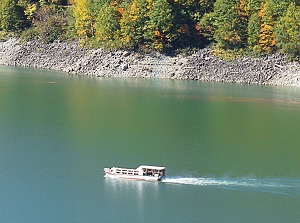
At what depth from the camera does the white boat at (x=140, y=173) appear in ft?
95.6

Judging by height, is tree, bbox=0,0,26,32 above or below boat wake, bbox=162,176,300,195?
above

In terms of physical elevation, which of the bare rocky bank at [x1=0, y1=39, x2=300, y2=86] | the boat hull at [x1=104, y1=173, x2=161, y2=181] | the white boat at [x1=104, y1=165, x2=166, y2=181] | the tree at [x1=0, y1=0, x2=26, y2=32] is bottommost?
the boat hull at [x1=104, y1=173, x2=161, y2=181]

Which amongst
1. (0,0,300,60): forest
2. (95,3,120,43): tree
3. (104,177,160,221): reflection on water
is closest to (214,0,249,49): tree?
(0,0,300,60): forest

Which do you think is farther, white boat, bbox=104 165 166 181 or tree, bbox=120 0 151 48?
tree, bbox=120 0 151 48

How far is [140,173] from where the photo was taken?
96.3ft

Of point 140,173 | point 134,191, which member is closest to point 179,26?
point 140,173

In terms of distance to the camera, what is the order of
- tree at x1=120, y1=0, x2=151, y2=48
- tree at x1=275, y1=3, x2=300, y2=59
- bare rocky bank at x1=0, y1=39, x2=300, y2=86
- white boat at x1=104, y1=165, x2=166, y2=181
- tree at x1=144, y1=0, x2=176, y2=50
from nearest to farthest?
white boat at x1=104, y1=165, x2=166, y2=181, tree at x1=275, y1=3, x2=300, y2=59, bare rocky bank at x1=0, y1=39, x2=300, y2=86, tree at x1=144, y1=0, x2=176, y2=50, tree at x1=120, y1=0, x2=151, y2=48

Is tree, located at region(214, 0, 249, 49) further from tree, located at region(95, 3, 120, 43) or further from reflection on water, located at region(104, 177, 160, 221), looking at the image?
reflection on water, located at region(104, 177, 160, 221)

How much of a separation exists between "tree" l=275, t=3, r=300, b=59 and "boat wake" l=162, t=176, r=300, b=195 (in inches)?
1152

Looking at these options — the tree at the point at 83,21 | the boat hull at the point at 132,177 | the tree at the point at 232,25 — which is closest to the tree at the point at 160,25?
the tree at the point at 232,25

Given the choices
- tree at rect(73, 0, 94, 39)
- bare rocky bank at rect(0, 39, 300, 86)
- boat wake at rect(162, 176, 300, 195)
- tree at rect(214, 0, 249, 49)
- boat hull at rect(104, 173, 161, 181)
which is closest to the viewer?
boat wake at rect(162, 176, 300, 195)

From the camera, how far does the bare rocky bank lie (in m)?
56.7

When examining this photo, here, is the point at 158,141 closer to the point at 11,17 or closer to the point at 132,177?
the point at 132,177

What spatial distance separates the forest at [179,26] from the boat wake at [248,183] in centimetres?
2961
